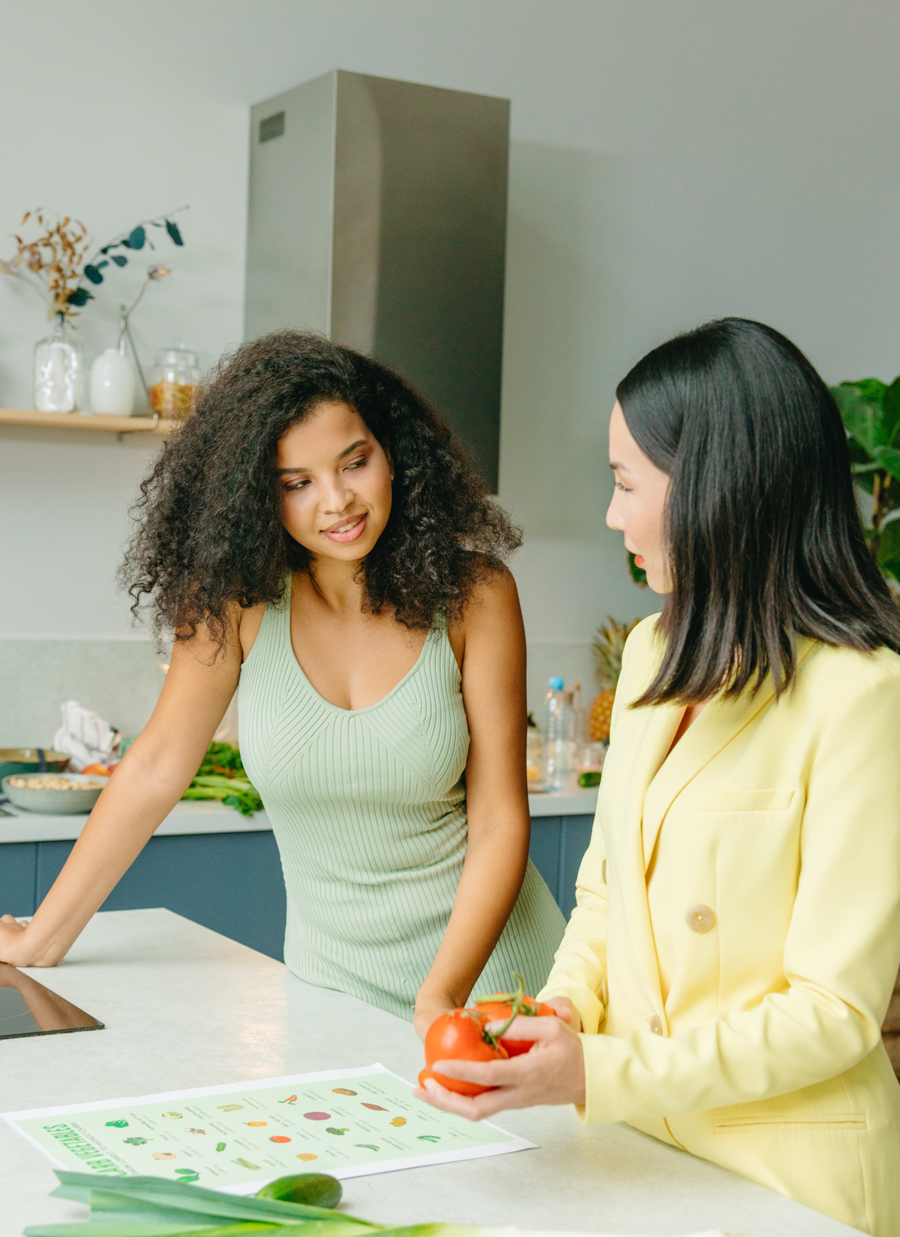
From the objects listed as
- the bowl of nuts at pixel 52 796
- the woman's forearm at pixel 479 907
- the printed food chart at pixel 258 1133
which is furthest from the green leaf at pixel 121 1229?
the bowl of nuts at pixel 52 796

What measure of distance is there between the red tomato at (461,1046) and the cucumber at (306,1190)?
10 cm

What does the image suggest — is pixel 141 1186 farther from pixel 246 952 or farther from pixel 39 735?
pixel 39 735

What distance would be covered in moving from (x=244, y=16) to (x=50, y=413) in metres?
1.18

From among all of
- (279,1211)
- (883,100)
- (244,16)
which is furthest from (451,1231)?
(883,100)

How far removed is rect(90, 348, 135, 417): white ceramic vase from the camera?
3.09 m

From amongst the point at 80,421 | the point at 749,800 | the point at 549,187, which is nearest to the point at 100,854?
the point at 749,800

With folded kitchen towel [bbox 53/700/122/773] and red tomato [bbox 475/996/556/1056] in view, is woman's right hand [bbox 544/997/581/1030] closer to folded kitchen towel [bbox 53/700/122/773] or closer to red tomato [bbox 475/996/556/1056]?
red tomato [bbox 475/996/556/1056]

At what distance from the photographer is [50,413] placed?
3.01 meters

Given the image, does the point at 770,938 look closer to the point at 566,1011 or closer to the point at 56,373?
the point at 566,1011

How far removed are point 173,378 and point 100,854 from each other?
1751 millimetres

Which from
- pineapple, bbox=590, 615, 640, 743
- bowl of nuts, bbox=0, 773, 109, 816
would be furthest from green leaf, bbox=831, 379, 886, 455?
bowl of nuts, bbox=0, 773, 109, 816

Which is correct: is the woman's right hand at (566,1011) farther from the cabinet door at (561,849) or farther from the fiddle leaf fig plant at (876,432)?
the fiddle leaf fig plant at (876,432)

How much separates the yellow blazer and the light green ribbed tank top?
53cm

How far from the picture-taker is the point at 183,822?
271 centimetres
